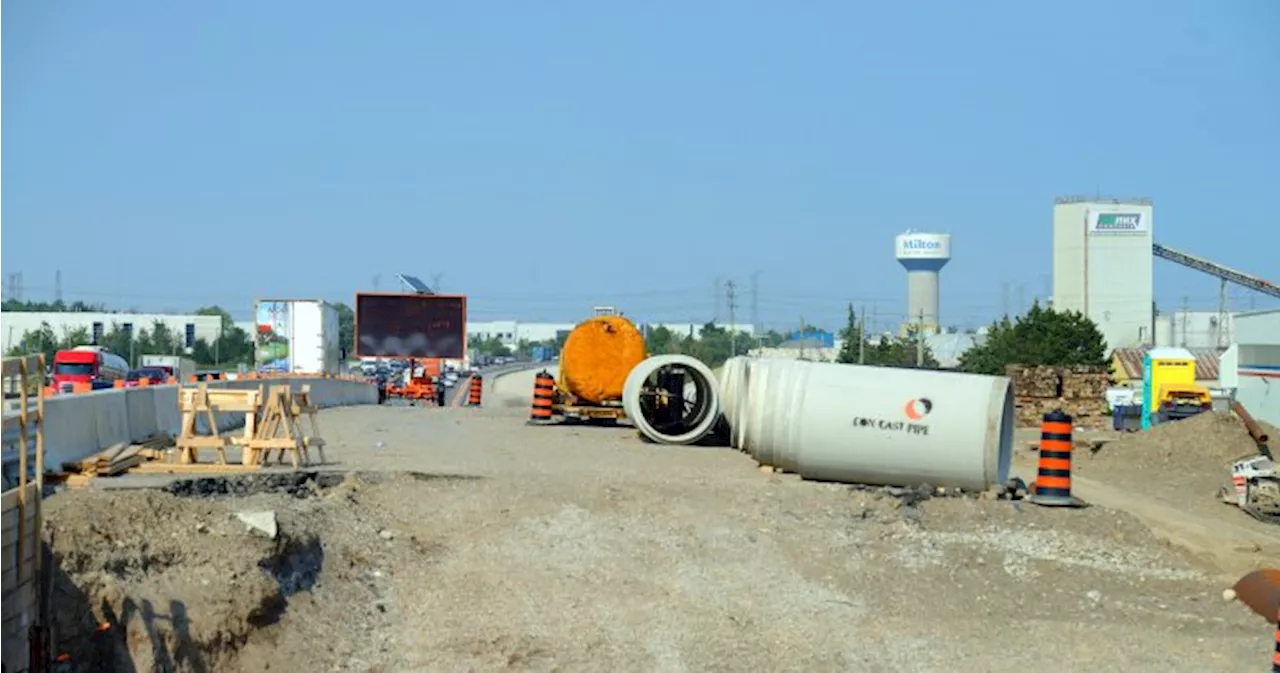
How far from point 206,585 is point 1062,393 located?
130 feet

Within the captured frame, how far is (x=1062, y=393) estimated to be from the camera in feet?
156

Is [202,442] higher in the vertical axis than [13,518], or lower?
lower

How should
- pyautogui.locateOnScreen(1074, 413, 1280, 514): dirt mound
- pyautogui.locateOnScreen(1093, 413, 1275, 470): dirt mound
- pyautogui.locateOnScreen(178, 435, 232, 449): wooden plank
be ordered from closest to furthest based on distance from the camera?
1. pyautogui.locateOnScreen(178, 435, 232, 449): wooden plank
2. pyautogui.locateOnScreen(1074, 413, 1280, 514): dirt mound
3. pyautogui.locateOnScreen(1093, 413, 1275, 470): dirt mound

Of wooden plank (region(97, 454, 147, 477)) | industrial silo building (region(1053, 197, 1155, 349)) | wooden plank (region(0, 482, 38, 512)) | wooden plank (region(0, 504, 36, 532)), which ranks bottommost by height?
wooden plank (region(97, 454, 147, 477))

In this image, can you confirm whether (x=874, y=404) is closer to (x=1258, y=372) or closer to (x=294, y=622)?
(x=294, y=622)

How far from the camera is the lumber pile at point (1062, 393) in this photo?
4716cm

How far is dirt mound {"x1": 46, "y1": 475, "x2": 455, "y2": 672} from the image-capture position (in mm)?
10484

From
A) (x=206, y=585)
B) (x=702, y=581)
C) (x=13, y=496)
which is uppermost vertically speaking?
(x=13, y=496)

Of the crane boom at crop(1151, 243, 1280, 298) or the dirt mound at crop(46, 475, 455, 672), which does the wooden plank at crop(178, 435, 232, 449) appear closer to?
the dirt mound at crop(46, 475, 455, 672)

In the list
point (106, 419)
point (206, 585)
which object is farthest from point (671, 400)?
point (206, 585)

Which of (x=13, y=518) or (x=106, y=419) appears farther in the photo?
(x=106, y=419)

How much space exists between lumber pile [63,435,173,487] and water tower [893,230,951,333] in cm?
16287

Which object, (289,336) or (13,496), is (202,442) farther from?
(289,336)

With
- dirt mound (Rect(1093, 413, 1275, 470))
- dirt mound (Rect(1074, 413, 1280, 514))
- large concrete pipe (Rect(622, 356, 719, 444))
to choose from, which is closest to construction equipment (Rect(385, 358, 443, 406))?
large concrete pipe (Rect(622, 356, 719, 444))
